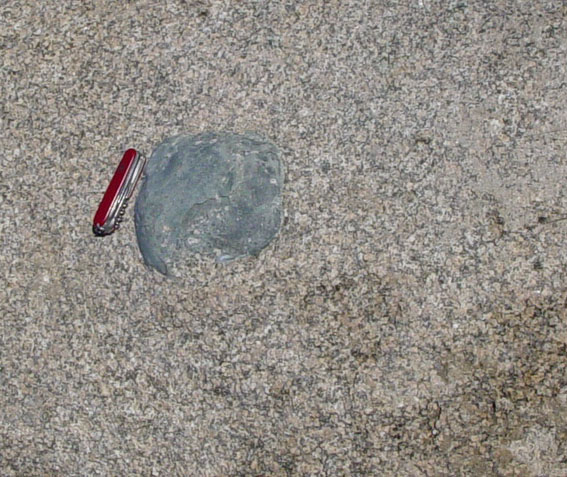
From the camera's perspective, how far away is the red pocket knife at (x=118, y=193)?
6.12ft

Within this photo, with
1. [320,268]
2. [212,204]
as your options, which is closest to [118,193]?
[212,204]

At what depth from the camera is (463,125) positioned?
5.97 feet

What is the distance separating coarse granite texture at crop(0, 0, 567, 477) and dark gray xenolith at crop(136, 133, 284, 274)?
0.15ft

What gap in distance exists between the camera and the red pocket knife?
6.12ft

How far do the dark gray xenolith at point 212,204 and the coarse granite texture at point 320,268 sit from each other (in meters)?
0.05

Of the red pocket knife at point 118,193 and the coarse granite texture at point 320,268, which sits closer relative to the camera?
the coarse granite texture at point 320,268

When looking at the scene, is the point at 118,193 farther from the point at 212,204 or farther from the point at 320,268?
the point at 320,268

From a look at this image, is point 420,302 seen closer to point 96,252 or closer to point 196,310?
point 196,310

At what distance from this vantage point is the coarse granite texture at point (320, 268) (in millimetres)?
1724

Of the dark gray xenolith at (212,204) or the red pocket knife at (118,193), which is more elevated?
the dark gray xenolith at (212,204)

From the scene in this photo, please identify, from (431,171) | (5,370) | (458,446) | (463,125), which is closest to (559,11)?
(463,125)

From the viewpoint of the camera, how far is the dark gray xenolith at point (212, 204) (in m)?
1.78

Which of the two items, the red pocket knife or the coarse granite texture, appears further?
the red pocket knife

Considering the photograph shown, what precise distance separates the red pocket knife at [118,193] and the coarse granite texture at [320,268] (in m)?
0.04
